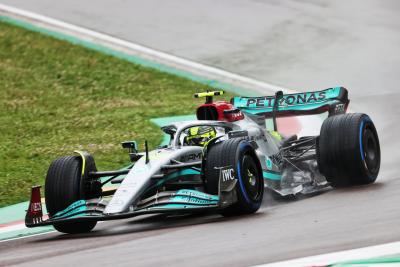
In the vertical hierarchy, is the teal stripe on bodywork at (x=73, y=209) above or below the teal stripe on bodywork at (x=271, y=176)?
below

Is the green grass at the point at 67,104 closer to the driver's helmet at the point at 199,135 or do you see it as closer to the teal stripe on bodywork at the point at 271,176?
the driver's helmet at the point at 199,135

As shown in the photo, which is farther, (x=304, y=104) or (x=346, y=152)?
(x=304, y=104)

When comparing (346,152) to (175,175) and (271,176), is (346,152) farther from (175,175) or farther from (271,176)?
(175,175)

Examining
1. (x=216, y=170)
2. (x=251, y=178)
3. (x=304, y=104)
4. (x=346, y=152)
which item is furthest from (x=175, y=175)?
(x=304, y=104)

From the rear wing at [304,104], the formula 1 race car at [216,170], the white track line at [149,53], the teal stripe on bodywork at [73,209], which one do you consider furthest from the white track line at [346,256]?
the white track line at [149,53]

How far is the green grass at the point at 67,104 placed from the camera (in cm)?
1561

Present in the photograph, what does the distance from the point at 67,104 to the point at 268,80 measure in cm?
429

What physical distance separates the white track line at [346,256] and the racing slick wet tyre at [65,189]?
3697 mm

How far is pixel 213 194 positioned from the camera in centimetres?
994

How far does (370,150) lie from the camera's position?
1167 centimetres

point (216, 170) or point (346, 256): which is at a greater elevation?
point (216, 170)

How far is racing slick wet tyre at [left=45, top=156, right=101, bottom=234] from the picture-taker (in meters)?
10.4

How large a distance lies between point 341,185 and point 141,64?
37.6ft

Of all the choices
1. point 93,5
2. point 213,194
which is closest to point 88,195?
point 213,194
